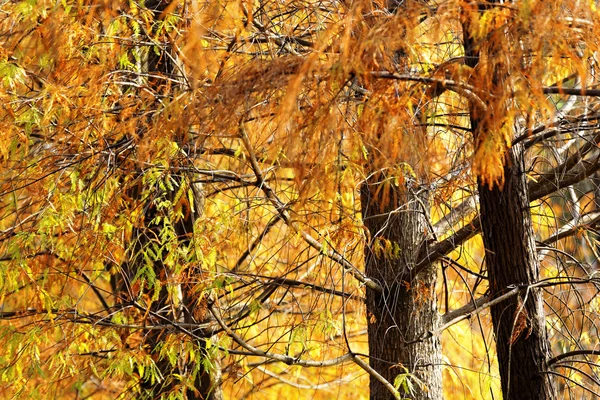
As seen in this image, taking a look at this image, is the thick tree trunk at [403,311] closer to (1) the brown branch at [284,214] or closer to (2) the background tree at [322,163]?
(2) the background tree at [322,163]

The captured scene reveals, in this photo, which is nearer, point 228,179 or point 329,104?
point 329,104

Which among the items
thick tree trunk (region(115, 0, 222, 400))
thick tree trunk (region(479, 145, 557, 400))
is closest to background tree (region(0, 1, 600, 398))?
thick tree trunk (region(479, 145, 557, 400))

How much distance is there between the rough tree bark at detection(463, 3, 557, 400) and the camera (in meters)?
4.41


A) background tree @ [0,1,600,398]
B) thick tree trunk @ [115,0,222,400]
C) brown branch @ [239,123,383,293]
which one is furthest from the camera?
thick tree trunk @ [115,0,222,400]

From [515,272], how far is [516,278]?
32 millimetres

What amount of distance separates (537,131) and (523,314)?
0.93 m

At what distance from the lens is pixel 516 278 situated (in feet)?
14.8

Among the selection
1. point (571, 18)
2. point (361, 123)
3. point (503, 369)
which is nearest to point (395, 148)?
point (361, 123)

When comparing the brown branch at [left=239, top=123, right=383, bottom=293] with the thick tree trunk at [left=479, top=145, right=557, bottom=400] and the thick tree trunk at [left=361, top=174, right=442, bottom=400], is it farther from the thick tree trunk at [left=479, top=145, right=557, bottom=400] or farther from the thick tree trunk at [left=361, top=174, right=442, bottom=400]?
the thick tree trunk at [left=479, top=145, right=557, bottom=400]

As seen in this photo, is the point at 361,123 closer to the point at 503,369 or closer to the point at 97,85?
the point at 503,369

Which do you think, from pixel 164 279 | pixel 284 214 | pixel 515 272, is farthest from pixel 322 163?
pixel 164 279

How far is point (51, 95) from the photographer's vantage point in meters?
4.93

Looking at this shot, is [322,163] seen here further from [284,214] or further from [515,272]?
[515,272]

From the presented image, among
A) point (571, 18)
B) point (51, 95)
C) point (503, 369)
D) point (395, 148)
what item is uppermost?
point (51, 95)
